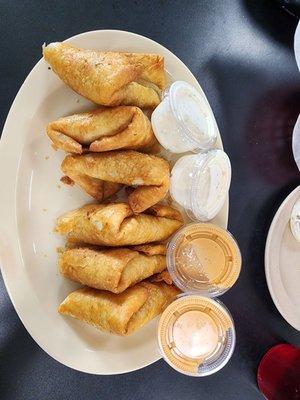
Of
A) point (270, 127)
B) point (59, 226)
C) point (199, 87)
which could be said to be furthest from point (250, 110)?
point (59, 226)

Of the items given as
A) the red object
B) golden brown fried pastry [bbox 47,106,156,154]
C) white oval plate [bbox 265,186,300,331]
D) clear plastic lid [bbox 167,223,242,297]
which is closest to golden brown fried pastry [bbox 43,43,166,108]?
golden brown fried pastry [bbox 47,106,156,154]

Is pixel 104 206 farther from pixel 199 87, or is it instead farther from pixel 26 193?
pixel 199 87

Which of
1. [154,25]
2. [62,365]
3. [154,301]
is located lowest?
[62,365]

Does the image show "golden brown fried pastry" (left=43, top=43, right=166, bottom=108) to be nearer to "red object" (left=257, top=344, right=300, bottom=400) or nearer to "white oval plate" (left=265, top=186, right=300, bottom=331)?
"white oval plate" (left=265, top=186, right=300, bottom=331)

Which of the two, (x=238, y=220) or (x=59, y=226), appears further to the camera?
(x=238, y=220)

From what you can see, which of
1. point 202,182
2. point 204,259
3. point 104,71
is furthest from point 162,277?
point 104,71

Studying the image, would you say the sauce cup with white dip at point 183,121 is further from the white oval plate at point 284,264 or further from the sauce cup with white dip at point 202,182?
the white oval plate at point 284,264
